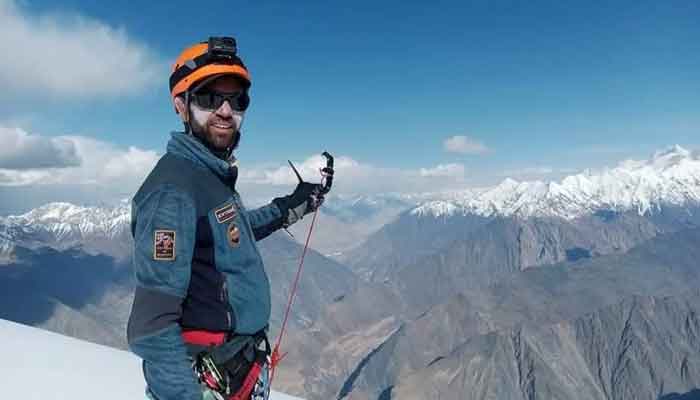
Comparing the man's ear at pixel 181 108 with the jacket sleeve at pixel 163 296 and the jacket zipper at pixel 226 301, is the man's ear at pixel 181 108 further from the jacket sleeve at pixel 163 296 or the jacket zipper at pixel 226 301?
the jacket zipper at pixel 226 301

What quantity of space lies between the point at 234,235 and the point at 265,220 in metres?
2.48

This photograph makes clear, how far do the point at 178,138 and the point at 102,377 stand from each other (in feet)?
14.9

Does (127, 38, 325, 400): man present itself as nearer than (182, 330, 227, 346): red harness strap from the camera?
Yes

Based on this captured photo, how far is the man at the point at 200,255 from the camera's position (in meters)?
3.63

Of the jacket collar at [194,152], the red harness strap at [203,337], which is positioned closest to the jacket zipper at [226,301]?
the red harness strap at [203,337]

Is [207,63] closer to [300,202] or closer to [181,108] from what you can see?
[181,108]

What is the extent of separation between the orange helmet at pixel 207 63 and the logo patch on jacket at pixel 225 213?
1.10m

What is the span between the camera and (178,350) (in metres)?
3.66

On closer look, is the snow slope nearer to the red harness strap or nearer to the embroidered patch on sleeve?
the red harness strap

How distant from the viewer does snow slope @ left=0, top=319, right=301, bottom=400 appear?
6398 millimetres

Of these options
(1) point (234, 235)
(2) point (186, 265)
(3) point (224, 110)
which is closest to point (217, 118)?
(3) point (224, 110)

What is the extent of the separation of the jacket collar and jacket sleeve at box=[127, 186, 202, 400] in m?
0.57

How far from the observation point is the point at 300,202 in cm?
725

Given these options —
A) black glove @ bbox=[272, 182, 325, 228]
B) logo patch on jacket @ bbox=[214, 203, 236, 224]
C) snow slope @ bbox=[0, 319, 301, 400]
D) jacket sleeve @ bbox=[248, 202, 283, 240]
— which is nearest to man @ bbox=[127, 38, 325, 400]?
logo patch on jacket @ bbox=[214, 203, 236, 224]
